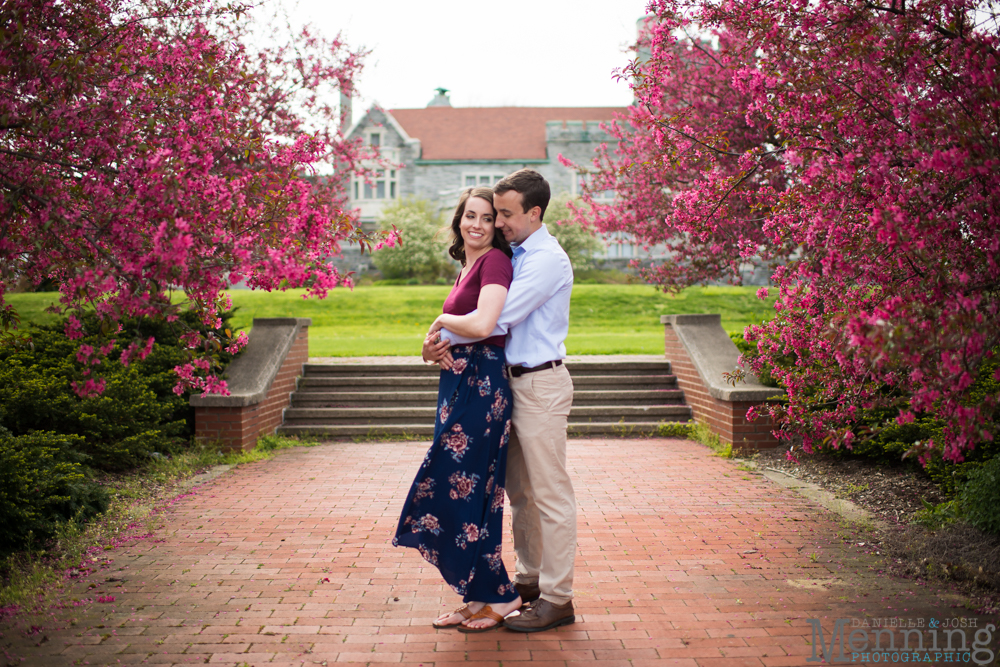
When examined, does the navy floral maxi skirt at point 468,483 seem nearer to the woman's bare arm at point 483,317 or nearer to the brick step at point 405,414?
the woman's bare arm at point 483,317

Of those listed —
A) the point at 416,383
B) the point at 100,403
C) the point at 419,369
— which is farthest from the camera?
the point at 419,369

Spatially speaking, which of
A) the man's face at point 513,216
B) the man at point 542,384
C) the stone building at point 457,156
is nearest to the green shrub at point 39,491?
the man at point 542,384

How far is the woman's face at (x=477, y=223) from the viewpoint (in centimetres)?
357

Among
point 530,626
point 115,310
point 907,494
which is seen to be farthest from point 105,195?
point 907,494

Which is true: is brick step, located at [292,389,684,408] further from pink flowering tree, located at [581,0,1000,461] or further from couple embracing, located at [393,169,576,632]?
couple embracing, located at [393,169,576,632]

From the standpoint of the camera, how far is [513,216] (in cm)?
359

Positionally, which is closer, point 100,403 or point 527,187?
point 527,187

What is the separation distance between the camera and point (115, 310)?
2893mm

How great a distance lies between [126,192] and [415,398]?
694 cm

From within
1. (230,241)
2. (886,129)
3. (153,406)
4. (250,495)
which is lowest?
(250,495)

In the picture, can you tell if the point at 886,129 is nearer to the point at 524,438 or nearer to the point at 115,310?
the point at 524,438

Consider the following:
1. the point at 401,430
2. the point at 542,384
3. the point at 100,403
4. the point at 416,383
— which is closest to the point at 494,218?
the point at 542,384

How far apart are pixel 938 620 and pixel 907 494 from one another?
99.5 inches

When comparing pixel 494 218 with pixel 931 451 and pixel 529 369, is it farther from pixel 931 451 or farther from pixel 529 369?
pixel 931 451
